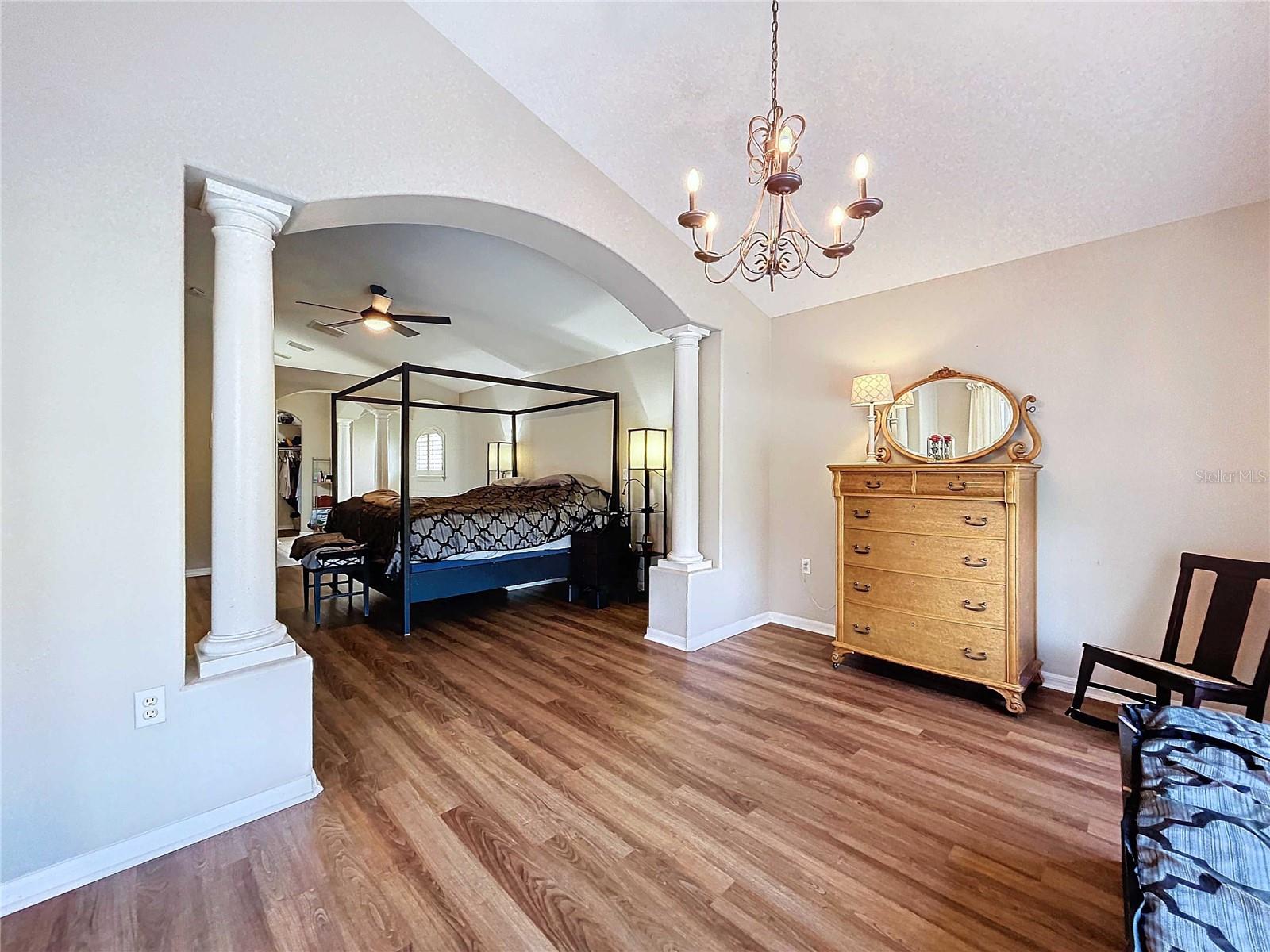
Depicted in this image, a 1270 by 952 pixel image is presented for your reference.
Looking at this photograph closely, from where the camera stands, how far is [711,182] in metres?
3.04

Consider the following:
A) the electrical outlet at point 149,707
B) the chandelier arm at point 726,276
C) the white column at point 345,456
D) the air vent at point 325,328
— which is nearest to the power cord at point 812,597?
the chandelier arm at point 726,276

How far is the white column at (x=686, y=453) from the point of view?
379 centimetres

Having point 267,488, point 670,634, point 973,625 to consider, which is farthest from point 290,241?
point 973,625

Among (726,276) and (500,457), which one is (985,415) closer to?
(726,276)

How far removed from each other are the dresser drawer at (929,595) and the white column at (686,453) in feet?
3.38

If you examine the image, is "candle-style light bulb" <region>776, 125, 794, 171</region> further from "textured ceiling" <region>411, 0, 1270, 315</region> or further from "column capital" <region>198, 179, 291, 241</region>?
"column capital" <region>198, 179, 291, 241</region>

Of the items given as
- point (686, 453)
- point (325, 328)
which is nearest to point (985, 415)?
point (686, 453)

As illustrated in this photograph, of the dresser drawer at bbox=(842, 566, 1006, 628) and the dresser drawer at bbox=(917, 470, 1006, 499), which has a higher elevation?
the dresser drawer at bbox=(917, 470, 1006, 499)

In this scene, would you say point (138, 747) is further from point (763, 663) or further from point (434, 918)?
point (763, 663)

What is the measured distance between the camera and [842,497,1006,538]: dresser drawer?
273 centimetres

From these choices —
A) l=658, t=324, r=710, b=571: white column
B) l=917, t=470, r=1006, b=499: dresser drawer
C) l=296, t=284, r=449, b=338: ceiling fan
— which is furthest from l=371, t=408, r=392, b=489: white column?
l=917, t=470, r=1006, b=499: dresser drawer

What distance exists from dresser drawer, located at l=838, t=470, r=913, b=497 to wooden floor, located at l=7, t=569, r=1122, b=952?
110 cm

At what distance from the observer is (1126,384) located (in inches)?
108

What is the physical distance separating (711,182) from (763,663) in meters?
2.87
